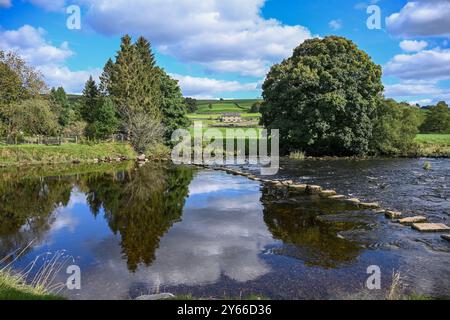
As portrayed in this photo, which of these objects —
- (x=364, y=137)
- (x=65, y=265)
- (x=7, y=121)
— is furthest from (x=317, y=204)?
(x=7, y=121)

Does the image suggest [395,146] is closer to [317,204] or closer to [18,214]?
[317,204]

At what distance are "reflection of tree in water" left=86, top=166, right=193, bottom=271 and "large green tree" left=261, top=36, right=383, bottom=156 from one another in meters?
14.6

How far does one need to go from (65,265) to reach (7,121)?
1748 inches

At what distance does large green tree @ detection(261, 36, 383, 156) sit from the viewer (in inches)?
1442

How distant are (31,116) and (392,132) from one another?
40.4m

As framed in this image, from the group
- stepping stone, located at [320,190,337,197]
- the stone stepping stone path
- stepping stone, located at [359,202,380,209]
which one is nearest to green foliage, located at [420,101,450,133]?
the stone stepping stone path

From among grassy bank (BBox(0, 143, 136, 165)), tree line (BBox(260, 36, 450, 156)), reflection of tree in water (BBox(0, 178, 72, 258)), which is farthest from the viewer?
grassy bank (BBox(0, 143, 136, 165))

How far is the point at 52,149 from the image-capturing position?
4016cm

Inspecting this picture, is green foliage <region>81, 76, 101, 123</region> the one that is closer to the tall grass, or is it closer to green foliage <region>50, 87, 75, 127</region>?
green foliage <region>50, 87, 75, 127</region>

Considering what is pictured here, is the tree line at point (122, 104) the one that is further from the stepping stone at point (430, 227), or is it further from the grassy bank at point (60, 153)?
the stepping stone at point (430, 227)

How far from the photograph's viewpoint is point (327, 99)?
35531 mm

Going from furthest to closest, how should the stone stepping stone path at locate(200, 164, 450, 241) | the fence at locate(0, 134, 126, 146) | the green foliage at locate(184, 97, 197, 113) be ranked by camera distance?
the green foliage at locate(184, 97, 197, 113), the fence at locate(0, 134, 126, 146), the stone stepping stone path at locate(200, 164, 450, 241)

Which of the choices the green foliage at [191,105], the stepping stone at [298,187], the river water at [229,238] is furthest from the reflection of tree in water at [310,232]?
the green foliage at [191,105]

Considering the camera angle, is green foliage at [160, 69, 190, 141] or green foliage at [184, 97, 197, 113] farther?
green foliage at [184, 97, 197, 113]
